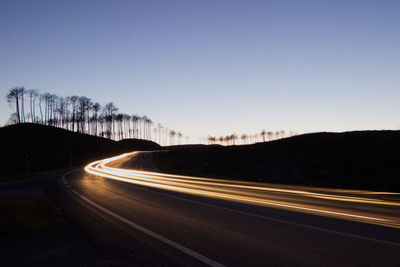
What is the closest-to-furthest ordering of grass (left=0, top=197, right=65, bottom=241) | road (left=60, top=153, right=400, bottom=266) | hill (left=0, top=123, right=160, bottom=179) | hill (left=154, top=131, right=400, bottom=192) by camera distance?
road (left=60, top=153, right=400, bottom=266)
grass (left=0, top=197, right=65, bottom=241)
hill (left=154, top=131, right=400, bottom=192)
hill (left=0, top=123, right=160, bottom=179)

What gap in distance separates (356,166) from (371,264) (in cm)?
5887

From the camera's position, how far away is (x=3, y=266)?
490cm

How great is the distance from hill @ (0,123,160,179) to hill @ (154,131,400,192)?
31008 millimetres

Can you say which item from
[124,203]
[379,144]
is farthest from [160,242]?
[379,144]

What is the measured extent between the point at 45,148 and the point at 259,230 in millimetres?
99903

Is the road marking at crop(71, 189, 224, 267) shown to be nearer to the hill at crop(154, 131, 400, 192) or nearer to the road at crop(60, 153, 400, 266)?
the road at crop(60, 153, 400, 266)

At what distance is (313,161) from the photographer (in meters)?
60.9

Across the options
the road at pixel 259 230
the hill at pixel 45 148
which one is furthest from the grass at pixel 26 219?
the hill at pixel 45 148

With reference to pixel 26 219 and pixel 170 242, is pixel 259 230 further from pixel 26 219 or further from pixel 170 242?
pixel 26 219

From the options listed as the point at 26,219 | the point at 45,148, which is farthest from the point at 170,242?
the point at 45,148

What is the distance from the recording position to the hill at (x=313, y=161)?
41.0 m

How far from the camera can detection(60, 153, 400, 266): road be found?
17.2 feet

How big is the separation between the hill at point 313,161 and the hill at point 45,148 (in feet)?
102

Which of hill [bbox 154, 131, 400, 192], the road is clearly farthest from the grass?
hill [bbox 154, 131, 400, 192]
